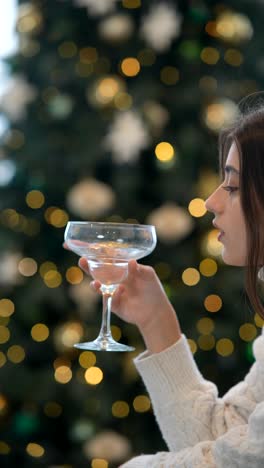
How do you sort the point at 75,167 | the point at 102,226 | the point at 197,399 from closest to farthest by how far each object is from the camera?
1. the point at 102,226
2. the point at 197,399
3. the point at 75,167

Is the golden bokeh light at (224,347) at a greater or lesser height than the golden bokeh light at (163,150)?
lesser

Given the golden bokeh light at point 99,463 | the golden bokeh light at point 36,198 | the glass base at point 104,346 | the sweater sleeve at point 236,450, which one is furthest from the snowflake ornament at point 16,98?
the sweater sleeve at point 236,450

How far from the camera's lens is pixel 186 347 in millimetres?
1858

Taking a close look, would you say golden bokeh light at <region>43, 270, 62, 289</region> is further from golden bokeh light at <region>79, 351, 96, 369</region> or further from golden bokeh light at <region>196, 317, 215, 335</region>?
golden bokeh light at <region>196, 317, 215, 335</region>

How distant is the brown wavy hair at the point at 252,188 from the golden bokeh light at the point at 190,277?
151 centimetres

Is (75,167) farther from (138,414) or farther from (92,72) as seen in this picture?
(138,414)

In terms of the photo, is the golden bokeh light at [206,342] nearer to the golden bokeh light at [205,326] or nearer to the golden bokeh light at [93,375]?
the golden bokeh light at [205,326]

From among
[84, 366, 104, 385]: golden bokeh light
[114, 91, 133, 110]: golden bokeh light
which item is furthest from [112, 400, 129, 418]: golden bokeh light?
[114, 91, 133, 110]: golden bokeh light

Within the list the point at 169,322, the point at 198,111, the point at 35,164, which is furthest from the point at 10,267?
the point at 169,322

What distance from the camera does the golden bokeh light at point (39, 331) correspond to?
128 inches

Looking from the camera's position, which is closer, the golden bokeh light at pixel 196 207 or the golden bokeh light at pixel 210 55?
the golden bokeh light at pixel 196 207

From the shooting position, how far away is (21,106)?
3.27 metres

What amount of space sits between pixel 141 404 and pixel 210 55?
129 centimetres

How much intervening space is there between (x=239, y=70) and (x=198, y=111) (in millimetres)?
226
